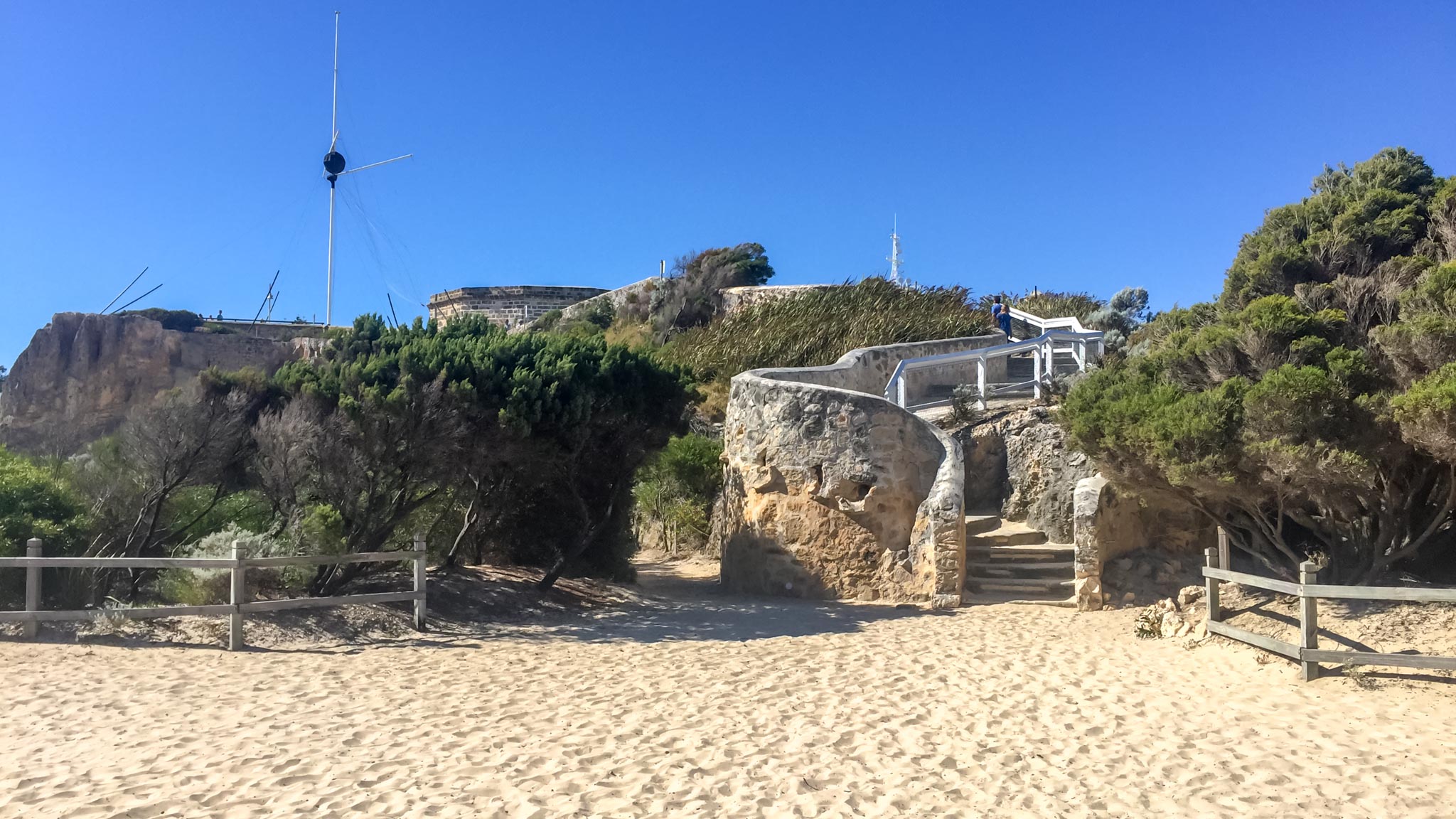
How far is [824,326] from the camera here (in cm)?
2242

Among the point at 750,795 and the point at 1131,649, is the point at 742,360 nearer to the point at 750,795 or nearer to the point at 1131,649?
the point at 1131,649

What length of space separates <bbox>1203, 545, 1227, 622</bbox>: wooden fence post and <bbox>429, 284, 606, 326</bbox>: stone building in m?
31.3

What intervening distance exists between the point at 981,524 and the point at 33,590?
10448 mm

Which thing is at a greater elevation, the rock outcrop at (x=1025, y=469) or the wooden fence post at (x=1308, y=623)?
the rock outcrop at (x=1025, y=469)

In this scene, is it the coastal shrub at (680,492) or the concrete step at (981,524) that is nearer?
the concrete step at (981,524)

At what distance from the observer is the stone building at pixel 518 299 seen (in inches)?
1501

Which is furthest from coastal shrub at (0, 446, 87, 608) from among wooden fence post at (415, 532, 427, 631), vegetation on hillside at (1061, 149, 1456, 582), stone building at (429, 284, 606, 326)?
stone building at (429, 284, 606, 326)

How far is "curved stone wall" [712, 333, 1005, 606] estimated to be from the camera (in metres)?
11.4

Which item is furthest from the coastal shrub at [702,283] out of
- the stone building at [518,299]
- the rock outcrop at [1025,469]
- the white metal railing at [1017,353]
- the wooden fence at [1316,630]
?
the wooden fence at [1316,630]

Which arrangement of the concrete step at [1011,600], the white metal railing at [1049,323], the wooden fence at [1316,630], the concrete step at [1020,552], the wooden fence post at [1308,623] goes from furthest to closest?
the white metal railing at [1049,323]
the concrete step at [1020,552]
the concrete step at [1011,600]
the wooden fence post at [1308,623]
the wooden fence at [1316,630]

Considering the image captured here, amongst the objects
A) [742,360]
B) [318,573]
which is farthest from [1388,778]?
[742,360]

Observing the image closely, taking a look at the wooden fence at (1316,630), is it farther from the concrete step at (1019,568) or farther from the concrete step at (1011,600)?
the concrete step at (1019,568)

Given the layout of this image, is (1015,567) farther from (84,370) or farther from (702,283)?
(84,370)

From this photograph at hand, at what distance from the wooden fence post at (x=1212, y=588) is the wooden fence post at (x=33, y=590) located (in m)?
10.6
